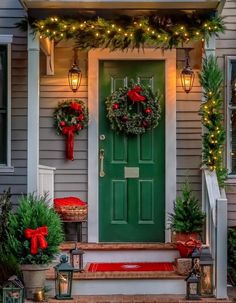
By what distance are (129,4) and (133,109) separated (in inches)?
67.4

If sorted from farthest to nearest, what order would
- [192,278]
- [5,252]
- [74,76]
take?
[74,76] → [5,252] → [192,278]

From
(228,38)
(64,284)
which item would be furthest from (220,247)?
(228,38)

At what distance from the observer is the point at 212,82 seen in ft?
25.1

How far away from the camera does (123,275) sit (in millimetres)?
7250

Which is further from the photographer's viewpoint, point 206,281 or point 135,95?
point 135,95

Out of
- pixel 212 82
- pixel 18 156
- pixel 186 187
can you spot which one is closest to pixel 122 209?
pixel 186 187

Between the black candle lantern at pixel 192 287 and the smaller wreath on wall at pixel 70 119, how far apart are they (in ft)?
8.33

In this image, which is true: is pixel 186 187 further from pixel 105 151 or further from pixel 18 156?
pixel 18 156

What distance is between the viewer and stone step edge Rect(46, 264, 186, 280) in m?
7.16

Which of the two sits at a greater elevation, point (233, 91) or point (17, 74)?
point (17, 74)

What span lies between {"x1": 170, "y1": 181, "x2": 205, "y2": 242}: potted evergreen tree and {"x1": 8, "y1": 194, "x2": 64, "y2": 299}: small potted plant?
4.91ft

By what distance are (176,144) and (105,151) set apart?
3.12ft

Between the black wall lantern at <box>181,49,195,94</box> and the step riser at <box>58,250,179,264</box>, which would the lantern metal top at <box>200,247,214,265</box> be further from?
the black wall lantern at <box>181,49,195,94</box>

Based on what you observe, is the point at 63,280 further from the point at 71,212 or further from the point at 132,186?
the point at 132,186
